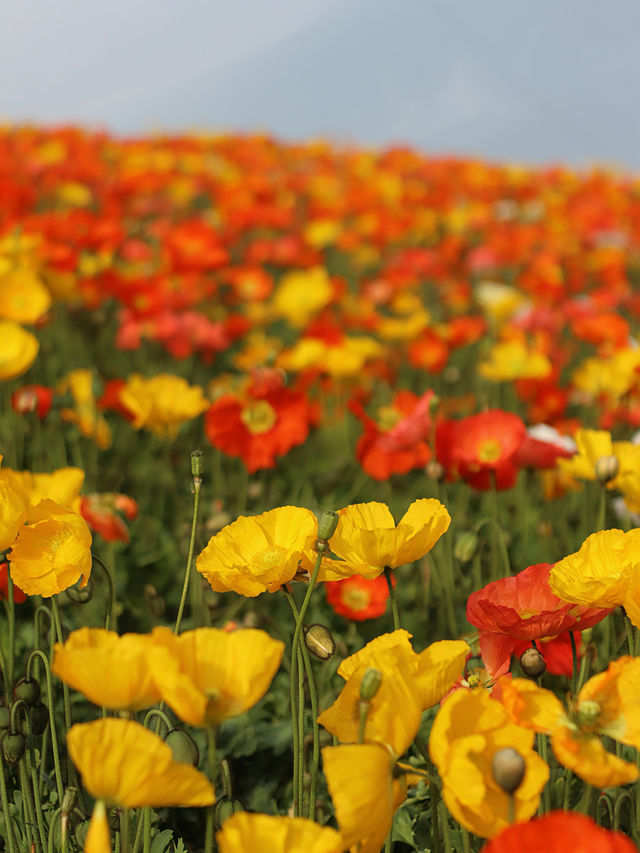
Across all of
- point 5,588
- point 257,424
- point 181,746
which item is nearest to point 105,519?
point 5,588

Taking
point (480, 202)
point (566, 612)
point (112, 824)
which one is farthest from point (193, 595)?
point (480, 202)

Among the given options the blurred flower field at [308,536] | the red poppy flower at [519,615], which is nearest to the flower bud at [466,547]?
the blurred flower field at [308,536]

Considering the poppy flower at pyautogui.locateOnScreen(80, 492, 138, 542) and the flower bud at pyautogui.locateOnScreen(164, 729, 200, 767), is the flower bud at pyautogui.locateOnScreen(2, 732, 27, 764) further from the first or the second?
the poppy flower at pyautogui.locateOnScreen(80, 492, 138, 542)

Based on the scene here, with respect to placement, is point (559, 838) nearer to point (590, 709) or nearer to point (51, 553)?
point (590, 709)

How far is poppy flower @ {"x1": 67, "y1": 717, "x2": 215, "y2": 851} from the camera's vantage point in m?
0.73

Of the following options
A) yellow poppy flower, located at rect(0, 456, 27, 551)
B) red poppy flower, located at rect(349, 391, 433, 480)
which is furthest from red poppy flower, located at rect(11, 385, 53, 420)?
yellow poppy flower, located at rect(0, 456, 27, 551)

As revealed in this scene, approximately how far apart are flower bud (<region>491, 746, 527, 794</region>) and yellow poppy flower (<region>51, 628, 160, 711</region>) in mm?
303

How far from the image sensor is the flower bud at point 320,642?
1161 mm

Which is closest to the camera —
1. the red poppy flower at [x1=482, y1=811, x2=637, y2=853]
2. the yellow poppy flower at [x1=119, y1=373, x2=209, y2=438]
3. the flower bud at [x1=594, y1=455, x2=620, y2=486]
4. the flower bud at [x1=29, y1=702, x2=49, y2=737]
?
the red poppy flower at [x1=482, y1=811, x2=637, y2=853]

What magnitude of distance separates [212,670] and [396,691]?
174 mm

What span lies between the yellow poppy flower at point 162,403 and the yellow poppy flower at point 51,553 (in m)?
1.00

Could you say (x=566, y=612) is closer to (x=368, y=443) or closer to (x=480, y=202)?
(x=368, y=443)

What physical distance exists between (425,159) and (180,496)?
5785mm

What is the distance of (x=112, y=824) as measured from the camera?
110cm
